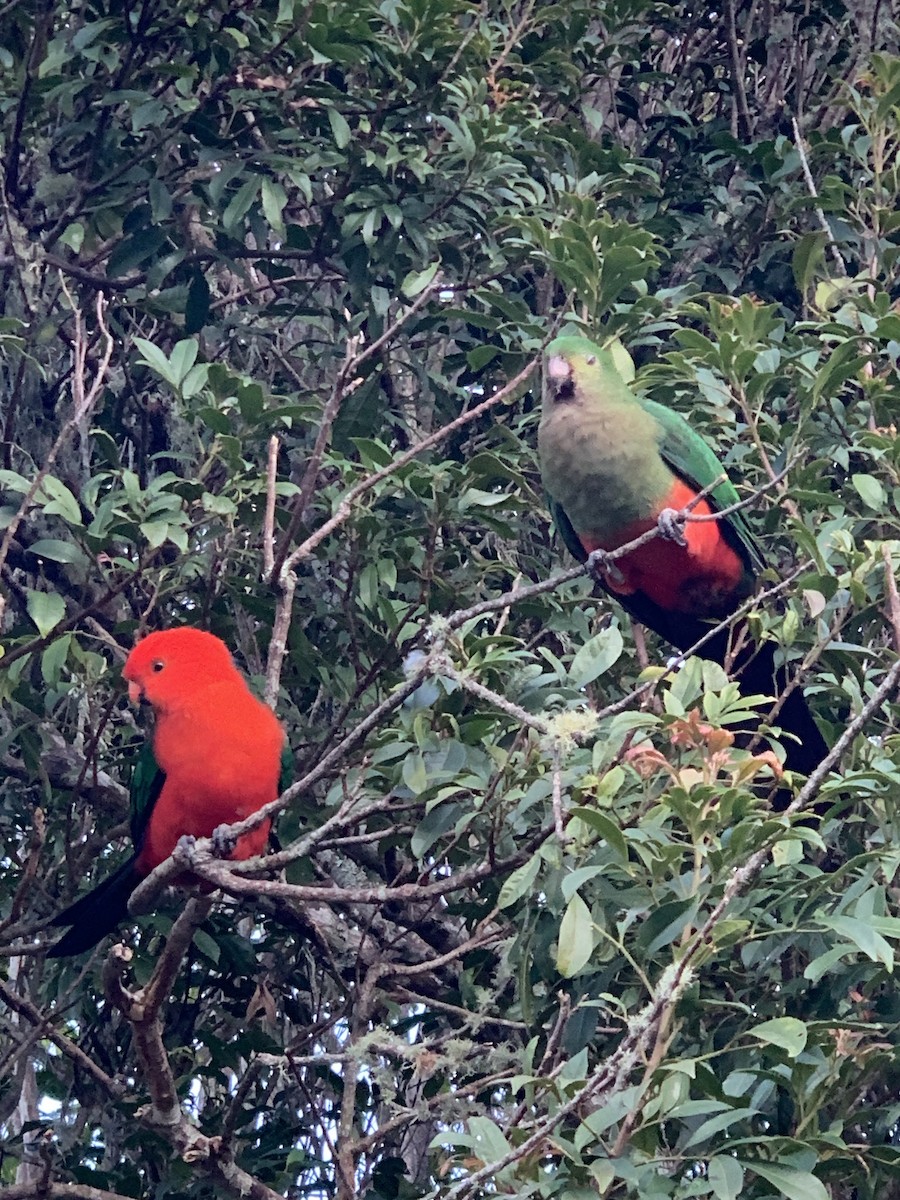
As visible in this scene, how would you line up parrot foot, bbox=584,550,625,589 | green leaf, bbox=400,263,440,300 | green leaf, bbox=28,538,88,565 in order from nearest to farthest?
green leaf, bbox=28,538,88,565
green leaf, bbox=400,263,440,300
parrot foot, bbox=584,550,625,589

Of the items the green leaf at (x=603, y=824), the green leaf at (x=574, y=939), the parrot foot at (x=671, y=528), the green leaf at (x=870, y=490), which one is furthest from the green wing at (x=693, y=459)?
the green leaf at (x=574, y=939)

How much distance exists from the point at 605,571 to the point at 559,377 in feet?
1.79

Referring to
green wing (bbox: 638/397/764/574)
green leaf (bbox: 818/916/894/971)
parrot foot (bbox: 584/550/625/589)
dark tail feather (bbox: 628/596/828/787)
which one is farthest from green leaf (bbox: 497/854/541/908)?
green wing (bbox: 638/397/764/574)

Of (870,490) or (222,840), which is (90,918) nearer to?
(222,840)

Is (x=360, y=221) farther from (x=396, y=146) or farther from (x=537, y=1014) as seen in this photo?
(x=537, y=1014)

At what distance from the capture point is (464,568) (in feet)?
13.9

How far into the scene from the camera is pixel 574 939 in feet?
8.46

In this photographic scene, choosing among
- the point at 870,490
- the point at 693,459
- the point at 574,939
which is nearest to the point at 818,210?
the point at 693,459

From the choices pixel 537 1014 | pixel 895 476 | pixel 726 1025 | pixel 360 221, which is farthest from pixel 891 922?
pixel 360 221

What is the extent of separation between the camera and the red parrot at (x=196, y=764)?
3.79 meters

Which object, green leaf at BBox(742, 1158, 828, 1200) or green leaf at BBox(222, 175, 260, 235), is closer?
green leaf at BBox(742, 1158, 828, 1200)

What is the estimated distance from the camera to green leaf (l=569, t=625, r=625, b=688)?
3170mm

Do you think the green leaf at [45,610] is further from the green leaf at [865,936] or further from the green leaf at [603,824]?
the green leaf at [865,936]

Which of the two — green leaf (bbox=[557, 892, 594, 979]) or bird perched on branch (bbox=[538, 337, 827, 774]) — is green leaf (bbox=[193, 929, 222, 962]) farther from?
green leaf (bbox=[557, 892, 594, 979])
